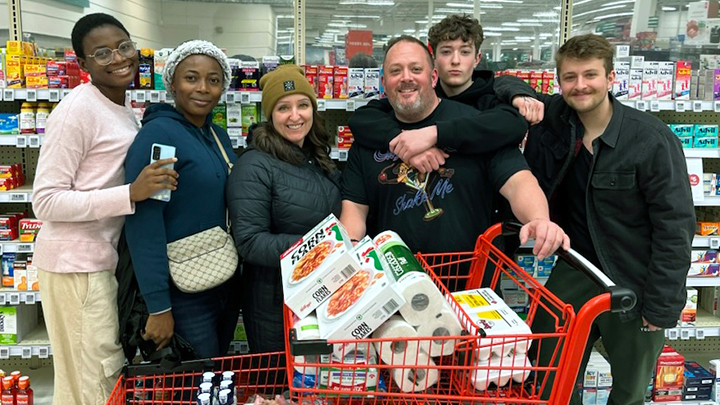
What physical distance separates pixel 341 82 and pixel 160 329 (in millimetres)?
1869

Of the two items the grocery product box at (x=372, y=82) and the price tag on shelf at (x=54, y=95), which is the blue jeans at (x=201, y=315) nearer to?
the grocery product box at (x=372, y=82)

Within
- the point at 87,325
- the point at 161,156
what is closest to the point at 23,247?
the point at 87,325

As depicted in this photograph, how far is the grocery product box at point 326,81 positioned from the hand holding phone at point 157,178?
4.91ft

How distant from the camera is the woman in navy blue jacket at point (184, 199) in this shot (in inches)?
80.2

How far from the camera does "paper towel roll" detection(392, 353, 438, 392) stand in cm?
142

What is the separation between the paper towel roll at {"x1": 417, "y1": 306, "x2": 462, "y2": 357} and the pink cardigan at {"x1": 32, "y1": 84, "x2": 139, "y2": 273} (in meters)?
1.19

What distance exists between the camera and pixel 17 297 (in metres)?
3.36

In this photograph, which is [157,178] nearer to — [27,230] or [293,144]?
[293,144]

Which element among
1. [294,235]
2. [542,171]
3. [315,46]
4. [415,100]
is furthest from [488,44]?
[294,235]

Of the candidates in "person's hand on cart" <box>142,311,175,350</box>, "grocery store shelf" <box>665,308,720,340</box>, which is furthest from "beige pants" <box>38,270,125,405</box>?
"grocery store shelf" <box>665,308,720,340</box>

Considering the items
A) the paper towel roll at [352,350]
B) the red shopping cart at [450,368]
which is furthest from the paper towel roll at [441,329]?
the paper towel roll at [352,350]

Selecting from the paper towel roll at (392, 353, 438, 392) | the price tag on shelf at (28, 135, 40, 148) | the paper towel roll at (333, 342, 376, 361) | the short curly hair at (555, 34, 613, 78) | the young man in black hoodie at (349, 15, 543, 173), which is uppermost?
the short curly hair at (555, 34, 613, 78)

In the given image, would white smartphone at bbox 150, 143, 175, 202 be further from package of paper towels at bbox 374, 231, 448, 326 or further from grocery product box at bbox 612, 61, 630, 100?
grocery product box at bbox 612, 61, 630, 100

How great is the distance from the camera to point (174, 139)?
2.08 m
